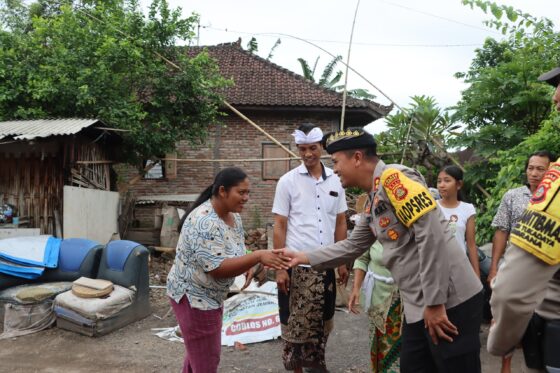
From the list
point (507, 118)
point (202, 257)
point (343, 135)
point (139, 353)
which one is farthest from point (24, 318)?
point (507, 118)

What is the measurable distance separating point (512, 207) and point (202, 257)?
8.96 ft

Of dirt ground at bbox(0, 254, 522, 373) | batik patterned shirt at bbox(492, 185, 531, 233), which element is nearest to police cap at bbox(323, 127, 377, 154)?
batik patterned shirt at bbox(492, 185, 531, 233)

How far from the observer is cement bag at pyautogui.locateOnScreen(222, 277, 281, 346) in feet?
17.0

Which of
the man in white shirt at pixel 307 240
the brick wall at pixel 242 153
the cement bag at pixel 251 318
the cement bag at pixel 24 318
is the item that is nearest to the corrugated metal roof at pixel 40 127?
the cement bag at pixel 24 318

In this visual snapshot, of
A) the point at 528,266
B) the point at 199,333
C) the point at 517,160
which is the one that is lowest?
the point at 199,333

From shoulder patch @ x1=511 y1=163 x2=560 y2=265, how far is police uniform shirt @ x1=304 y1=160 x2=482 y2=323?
76 cm

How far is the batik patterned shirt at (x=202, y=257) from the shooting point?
2709 millimetres

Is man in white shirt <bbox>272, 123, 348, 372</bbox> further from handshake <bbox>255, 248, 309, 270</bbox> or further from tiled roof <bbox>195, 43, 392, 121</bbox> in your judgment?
tiled roof <bbox>195, 43, 392, 121</bbox>

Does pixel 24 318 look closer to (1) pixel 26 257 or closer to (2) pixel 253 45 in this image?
(1) pixel 26 257

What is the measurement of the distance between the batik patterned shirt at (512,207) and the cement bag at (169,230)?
7662mm

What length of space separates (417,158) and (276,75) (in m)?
9.30

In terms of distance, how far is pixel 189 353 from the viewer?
2.89 m

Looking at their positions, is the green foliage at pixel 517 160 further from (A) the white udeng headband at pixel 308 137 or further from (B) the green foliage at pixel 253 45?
(B) the green foliage at pixel 253 45

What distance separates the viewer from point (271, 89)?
1513 cm
